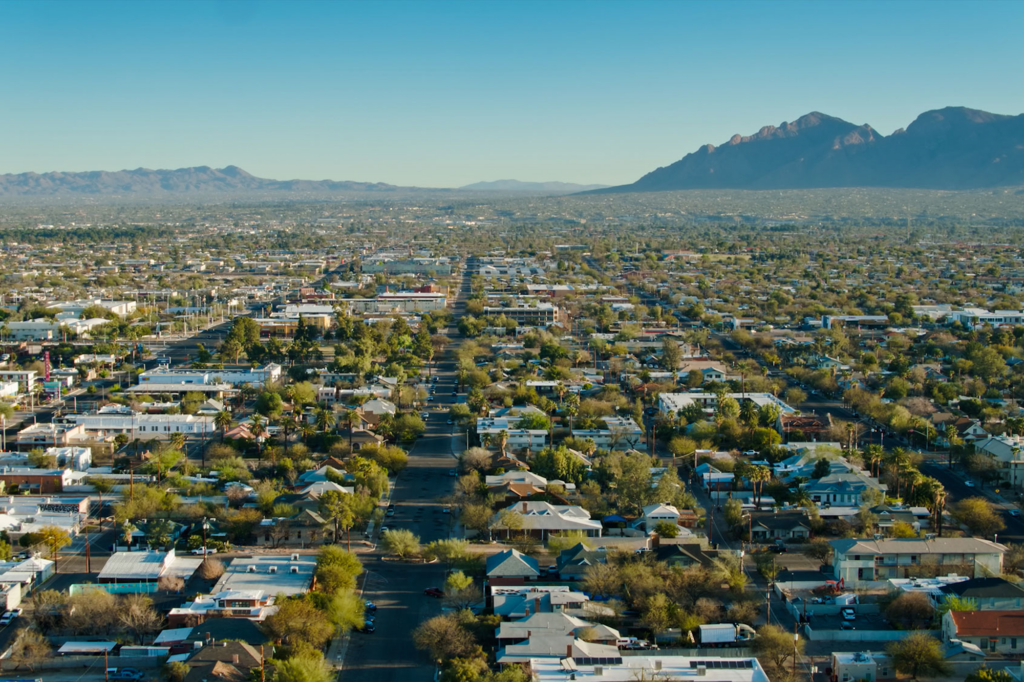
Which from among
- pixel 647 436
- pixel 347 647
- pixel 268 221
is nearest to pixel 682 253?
pixel 647 436

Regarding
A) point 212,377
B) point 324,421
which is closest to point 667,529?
point 324,421

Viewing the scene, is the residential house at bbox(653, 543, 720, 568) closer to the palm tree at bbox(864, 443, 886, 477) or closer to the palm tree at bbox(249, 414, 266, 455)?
the palm tree at bbox(864, 443, 886, 477)

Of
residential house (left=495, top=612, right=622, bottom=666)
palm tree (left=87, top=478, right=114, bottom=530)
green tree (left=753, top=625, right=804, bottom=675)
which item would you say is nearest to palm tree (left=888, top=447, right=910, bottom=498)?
green tree (left=753, top=625, right=804, bottom=675)

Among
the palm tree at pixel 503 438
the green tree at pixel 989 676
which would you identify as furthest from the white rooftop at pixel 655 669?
the palm tree at pixel 503 438

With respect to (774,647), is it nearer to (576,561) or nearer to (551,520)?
(576,561)

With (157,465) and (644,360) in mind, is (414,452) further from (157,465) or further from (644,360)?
(644,360)
